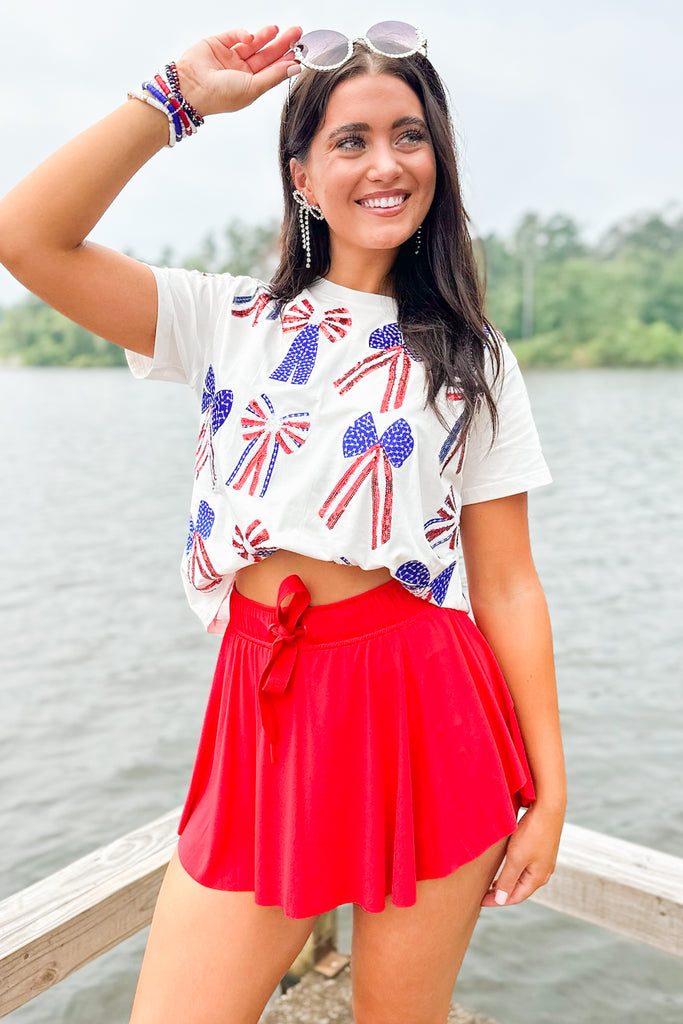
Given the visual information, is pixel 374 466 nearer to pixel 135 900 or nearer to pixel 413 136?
pixel 413 136

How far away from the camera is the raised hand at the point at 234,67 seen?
127cm

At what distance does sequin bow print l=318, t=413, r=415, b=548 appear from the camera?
129cm

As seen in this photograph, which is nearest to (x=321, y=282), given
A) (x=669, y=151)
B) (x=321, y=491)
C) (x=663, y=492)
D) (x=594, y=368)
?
(x=321, y=491)

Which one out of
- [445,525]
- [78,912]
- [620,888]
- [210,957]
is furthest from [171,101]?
[620,888]

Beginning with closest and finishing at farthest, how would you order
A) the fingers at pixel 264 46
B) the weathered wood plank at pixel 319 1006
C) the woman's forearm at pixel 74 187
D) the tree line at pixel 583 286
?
the woman's forearm at pixel 74 187, the fingers at pixel 264 46, the weathered wood plank at pixel 319 1006, the tree line at pixel 583 286

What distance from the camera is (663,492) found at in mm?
10859

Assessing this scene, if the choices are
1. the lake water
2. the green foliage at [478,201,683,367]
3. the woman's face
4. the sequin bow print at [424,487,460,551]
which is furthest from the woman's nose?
the green foliage at [478,201,683,367]

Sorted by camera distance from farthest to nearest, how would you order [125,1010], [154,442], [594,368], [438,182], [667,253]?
[667,253] → [594,368] → [154,442] → [125,1010] → [438,182]

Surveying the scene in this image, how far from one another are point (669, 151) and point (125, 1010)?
5232cm

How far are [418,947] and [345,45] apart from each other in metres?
1.28

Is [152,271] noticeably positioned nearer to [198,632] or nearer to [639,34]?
[198,632]

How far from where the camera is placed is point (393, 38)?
137 centimetres

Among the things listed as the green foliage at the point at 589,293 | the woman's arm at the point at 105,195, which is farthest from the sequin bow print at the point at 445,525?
the green foliage at the point at 589,293

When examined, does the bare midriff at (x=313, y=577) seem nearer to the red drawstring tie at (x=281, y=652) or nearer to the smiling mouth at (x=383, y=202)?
the red drawstring tie at (x=281, y=652)
